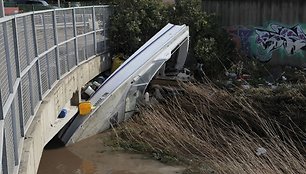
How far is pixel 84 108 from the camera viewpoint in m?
10.8

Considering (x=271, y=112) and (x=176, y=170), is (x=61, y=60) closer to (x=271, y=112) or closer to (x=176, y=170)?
(x=176, y=170)

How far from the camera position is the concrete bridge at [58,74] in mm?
5137

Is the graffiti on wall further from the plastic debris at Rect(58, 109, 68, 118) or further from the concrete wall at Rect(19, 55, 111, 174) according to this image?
the plastic debris at Rect(58, 109, 68, 118)

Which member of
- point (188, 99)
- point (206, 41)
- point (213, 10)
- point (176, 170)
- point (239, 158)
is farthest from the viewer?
point (213, 10)

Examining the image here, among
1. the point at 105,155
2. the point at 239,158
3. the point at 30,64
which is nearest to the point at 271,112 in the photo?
the point at 239,158

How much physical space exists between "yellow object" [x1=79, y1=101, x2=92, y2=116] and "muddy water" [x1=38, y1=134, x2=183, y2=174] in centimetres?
86

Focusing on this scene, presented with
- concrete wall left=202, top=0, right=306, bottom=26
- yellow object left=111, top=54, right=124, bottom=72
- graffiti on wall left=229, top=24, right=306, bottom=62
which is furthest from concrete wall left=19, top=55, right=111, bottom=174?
graffiti on wall left=229, top=24, right=306, bottom=62

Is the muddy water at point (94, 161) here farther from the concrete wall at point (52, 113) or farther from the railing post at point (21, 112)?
the railing post at point (21, 112)

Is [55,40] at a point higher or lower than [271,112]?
higher

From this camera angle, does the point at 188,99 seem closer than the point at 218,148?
No

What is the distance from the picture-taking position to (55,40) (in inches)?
375

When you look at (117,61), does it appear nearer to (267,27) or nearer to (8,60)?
(267,27)

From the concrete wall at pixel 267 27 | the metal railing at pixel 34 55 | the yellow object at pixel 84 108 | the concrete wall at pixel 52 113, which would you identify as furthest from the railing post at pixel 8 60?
the concrete wall at pixel 267 27

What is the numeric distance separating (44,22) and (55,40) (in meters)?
0.84
